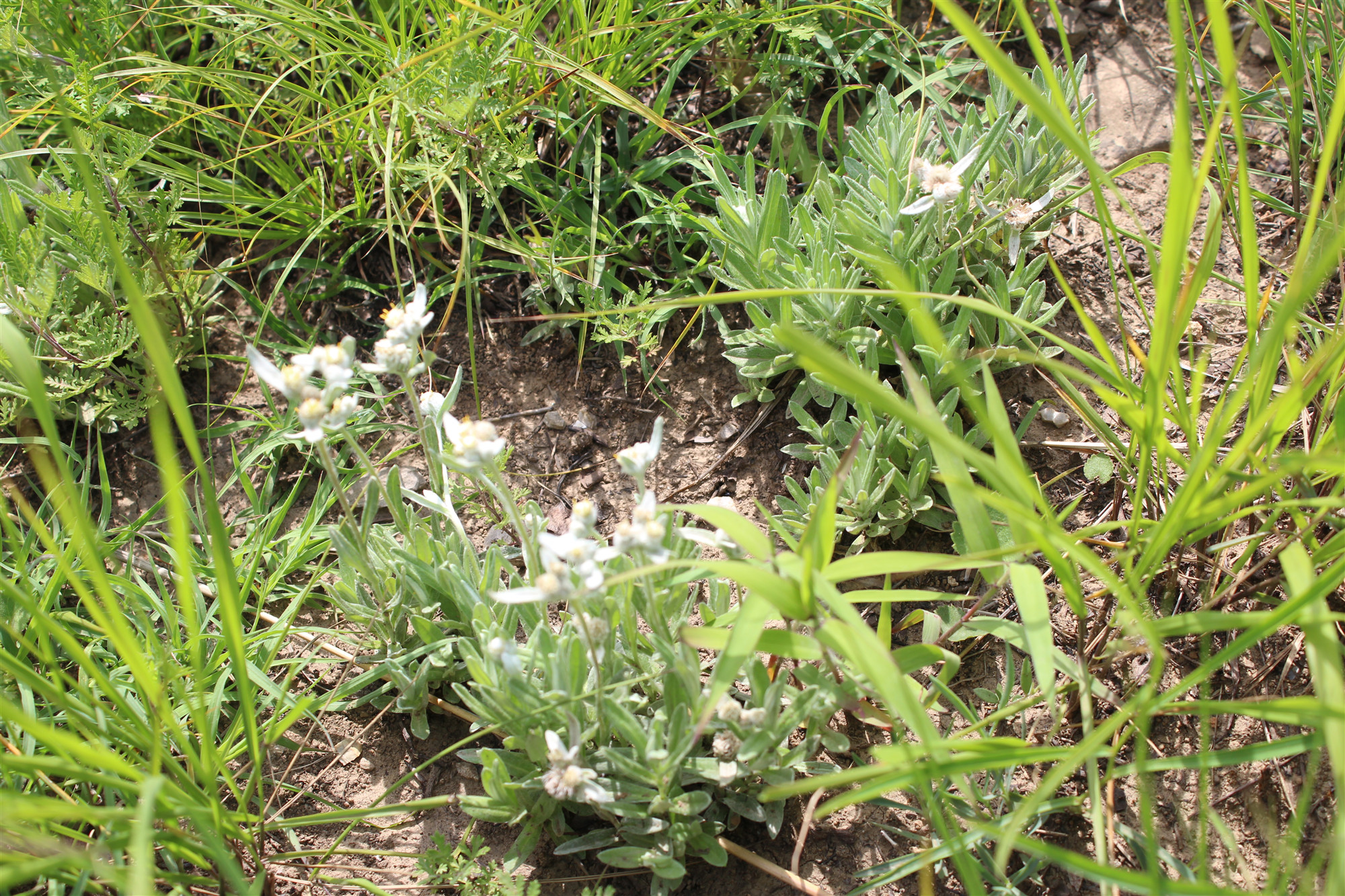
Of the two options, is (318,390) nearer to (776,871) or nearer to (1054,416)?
(776,871)

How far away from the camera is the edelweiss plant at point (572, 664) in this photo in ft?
5.28

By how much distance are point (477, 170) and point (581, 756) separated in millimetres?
1870

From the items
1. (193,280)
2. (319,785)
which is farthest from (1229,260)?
(193,280)

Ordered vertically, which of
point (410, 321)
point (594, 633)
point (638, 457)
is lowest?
point (594, 633)

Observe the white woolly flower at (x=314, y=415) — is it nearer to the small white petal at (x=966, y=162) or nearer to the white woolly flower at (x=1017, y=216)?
the small white petal at (x=966, y=162)

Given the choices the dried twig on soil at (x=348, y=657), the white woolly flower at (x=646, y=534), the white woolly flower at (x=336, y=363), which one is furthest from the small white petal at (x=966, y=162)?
the dried twig on soil at (x=348, y=657)

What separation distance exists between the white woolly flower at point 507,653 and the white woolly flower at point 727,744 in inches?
16.6

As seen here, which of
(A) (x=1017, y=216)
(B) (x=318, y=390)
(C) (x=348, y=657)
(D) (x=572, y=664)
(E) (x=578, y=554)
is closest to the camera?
(E) (x=578, y=554)

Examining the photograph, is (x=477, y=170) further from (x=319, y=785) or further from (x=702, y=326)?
(x=319, y=785)

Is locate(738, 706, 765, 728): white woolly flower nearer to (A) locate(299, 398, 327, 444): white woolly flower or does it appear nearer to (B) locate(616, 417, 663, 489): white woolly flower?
(B) locate(616, 417, 663, 489): white woolly flower

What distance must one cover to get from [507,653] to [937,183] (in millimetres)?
1556

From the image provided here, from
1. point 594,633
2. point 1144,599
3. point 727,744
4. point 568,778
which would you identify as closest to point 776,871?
point 727,744

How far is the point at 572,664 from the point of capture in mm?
1709

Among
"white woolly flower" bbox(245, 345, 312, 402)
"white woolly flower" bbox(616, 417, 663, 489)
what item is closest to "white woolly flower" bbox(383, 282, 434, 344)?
"white woolly flower" bbox(245, 345, 312, 402)
